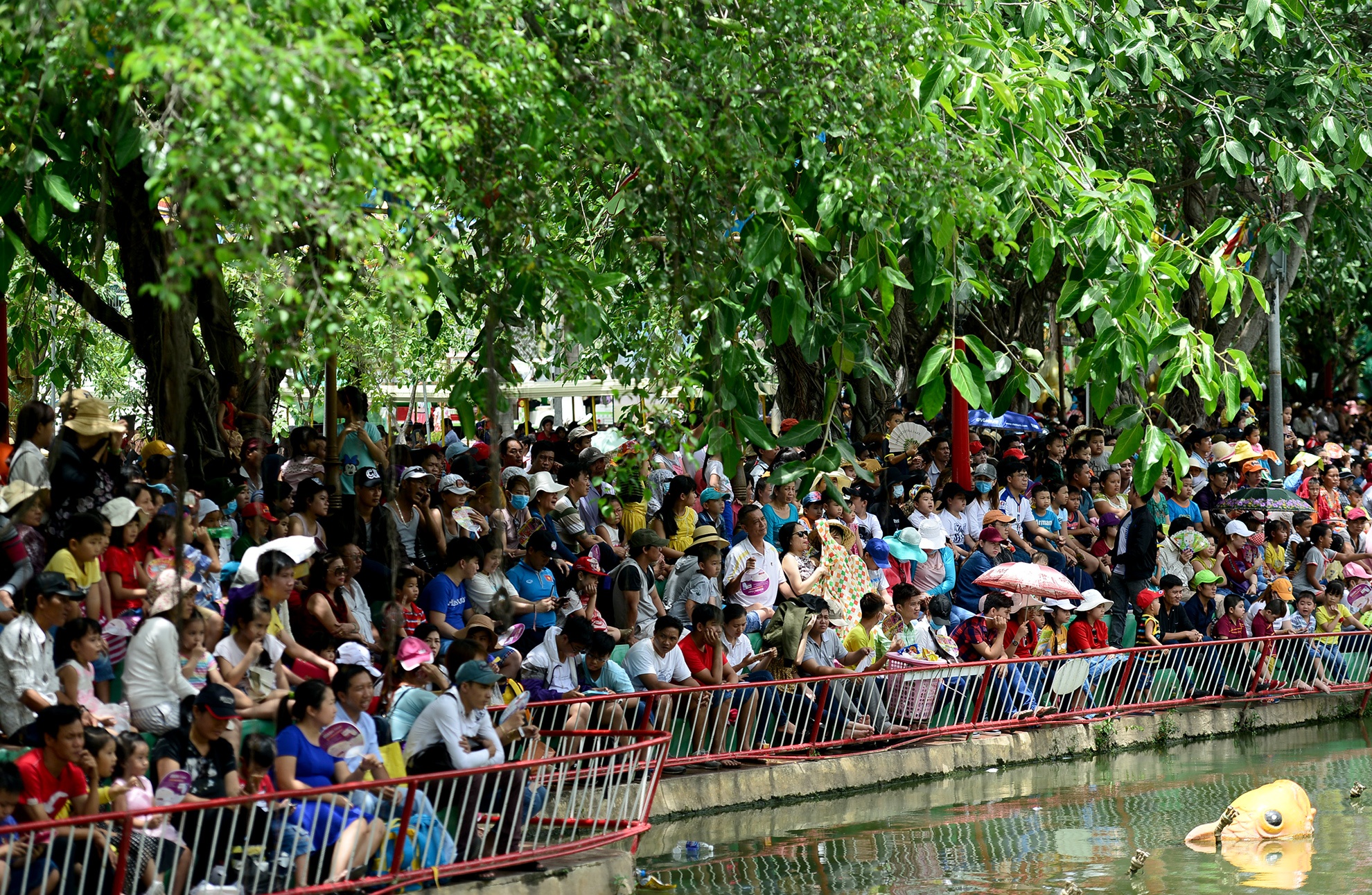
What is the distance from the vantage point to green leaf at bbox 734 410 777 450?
30.0ft

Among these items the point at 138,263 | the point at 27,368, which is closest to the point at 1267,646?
the point at 138,263

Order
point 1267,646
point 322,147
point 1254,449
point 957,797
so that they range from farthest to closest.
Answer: point 1254,449 < point 1267,646 < point 957,797 < point 322,147

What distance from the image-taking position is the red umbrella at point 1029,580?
1362cm

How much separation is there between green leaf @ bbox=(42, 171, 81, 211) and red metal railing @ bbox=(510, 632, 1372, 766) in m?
3.94

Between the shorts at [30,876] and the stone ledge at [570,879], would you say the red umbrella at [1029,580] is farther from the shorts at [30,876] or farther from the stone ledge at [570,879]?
the shorts at [30,876]

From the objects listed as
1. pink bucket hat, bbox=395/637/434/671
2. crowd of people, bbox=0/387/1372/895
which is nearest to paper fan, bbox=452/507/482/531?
crowd of people, bbox=0/387/1372/895

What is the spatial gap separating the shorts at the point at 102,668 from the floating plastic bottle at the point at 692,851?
12.2 ft

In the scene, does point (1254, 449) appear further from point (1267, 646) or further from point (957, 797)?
point (957, 797)

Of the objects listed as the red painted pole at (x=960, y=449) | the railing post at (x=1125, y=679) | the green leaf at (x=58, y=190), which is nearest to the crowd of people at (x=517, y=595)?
the railing post at (x=1125, y=679)

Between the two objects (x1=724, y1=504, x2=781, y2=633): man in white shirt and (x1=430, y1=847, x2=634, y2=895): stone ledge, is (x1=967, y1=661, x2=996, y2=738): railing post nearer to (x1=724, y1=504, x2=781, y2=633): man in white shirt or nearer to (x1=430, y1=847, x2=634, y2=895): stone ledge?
(x1=724, y1=504, x2=781, y2=633): man in white shirt

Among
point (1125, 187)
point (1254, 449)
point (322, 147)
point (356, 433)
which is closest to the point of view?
point (322, 147)

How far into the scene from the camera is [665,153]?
8.43 m

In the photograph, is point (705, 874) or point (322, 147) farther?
point (705, 874)

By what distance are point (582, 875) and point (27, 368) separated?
45.4 ft
